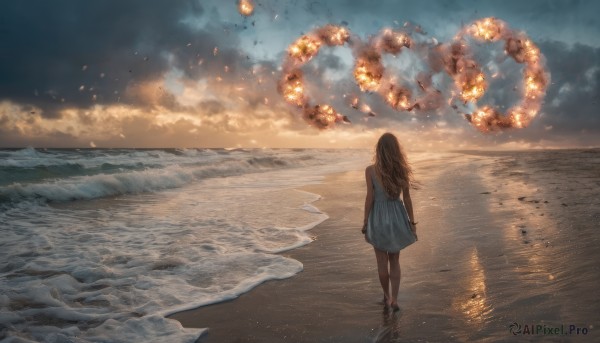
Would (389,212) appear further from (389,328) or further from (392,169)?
(389,328)

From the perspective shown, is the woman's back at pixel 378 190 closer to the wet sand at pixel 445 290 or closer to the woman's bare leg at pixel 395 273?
the woman's bare leg at pixel 395 273

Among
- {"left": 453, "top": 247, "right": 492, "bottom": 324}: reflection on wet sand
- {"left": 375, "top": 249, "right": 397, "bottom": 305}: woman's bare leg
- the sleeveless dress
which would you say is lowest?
{"left": 453, "top": 247, "right": 492, "bottom": 324}: reflection on wet sand

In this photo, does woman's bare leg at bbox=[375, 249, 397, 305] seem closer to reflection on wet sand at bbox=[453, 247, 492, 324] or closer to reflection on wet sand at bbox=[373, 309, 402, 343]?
reflection on wet sand at bbox=[373, 309, 402, 343]

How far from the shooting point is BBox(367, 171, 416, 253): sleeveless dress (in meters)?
4.78

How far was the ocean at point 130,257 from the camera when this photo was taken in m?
4.79

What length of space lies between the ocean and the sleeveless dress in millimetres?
1908

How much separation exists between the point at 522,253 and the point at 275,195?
35.7 feet

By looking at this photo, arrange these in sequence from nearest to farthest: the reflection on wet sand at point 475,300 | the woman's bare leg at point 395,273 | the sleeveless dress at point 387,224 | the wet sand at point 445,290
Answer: the wet sand at point 445,290 → the reflection on wet sand at point 475,300 → the woman's bare leg at point 395,273 → the sleeveless dress at point 387,224

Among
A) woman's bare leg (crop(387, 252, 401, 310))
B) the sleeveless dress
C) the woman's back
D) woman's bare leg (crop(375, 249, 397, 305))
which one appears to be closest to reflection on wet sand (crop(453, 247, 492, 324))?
woman's bare leg (crop(387, 252, 401, 310))

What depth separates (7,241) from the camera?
28.8 feet

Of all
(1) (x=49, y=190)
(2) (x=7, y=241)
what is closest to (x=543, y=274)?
(2) (x=7, y=241)

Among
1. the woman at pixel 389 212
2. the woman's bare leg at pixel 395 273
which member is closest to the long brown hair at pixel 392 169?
the woman at pixel 389 212

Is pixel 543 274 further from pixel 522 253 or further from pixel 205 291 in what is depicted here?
pixel 205 291

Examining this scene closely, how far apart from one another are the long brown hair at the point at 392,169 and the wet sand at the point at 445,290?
1385mm
